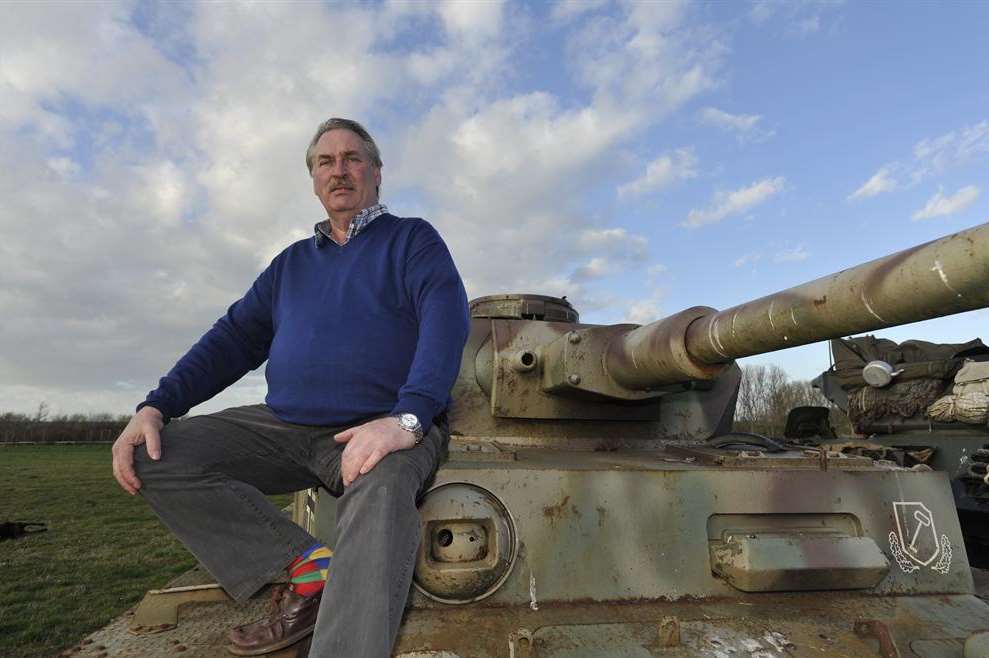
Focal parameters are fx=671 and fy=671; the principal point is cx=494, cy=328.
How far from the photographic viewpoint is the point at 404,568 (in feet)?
6.63

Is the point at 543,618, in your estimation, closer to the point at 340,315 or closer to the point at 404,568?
the point at 404,568

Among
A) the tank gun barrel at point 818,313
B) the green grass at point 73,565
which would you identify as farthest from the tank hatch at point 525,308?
the green grass at point 73,565

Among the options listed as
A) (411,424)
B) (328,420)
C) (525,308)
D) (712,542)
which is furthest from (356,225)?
(525,308)

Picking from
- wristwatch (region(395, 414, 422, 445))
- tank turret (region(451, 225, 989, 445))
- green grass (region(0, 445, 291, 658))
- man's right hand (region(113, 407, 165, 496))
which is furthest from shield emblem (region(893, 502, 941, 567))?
green grass (region(0, 445, 291, 658))

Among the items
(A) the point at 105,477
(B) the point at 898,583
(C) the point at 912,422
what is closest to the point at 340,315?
(B) the point at 898,583

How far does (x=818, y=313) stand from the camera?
252cm

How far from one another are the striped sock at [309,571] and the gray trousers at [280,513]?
0.04m

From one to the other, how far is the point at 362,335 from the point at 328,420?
346 millimetres

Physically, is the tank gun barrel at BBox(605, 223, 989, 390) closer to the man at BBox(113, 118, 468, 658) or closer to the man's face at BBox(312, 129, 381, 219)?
the man at BBox(113, 118, 468, 658)

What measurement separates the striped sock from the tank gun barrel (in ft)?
5.85

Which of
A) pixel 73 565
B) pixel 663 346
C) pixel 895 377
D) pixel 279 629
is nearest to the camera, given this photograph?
pixel 279 629

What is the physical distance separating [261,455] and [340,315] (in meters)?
0.62

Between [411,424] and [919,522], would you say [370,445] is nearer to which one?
[411,424]

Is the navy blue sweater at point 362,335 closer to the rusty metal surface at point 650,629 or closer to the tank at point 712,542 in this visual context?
the tank at point 712,542
